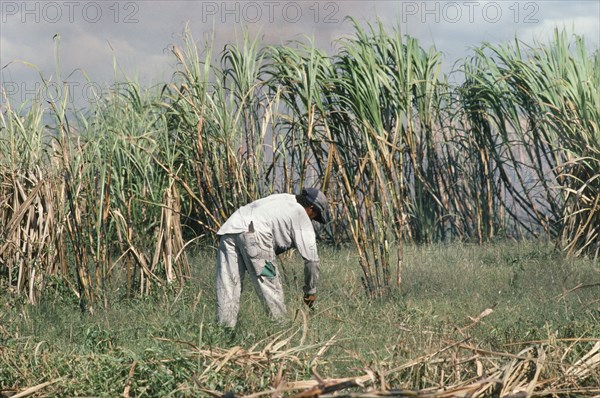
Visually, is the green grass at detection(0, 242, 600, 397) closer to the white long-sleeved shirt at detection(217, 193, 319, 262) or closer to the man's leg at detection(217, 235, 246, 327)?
the man's leg at detection(217, 235, 246, 327)

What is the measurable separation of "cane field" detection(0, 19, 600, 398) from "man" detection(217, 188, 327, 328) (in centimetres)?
22

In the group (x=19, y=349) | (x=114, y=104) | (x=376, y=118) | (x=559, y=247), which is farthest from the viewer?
(x=559, y=247)

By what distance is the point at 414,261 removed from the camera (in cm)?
743

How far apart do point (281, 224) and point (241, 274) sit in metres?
0.44

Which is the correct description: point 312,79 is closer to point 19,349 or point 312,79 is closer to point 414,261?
point 414,261

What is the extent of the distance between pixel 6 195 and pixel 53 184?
524 mm

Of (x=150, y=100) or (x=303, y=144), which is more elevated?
(x=150, y=100)

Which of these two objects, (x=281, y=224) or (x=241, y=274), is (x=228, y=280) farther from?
(x=281, y=224)

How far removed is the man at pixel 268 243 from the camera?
5.37 metres

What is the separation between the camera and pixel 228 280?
216 inches

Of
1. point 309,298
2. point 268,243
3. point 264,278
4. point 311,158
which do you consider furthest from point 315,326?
point 311,158

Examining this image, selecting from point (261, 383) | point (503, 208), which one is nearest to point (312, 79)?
point (503, 208)

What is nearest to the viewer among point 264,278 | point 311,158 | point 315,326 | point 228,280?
point 315,326

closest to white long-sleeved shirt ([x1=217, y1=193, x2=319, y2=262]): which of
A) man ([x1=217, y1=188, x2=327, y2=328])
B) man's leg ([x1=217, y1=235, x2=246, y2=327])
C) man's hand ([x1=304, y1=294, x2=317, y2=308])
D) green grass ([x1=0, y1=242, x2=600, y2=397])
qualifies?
man ([x1=217, y1=188, x2=327, y2=328])
